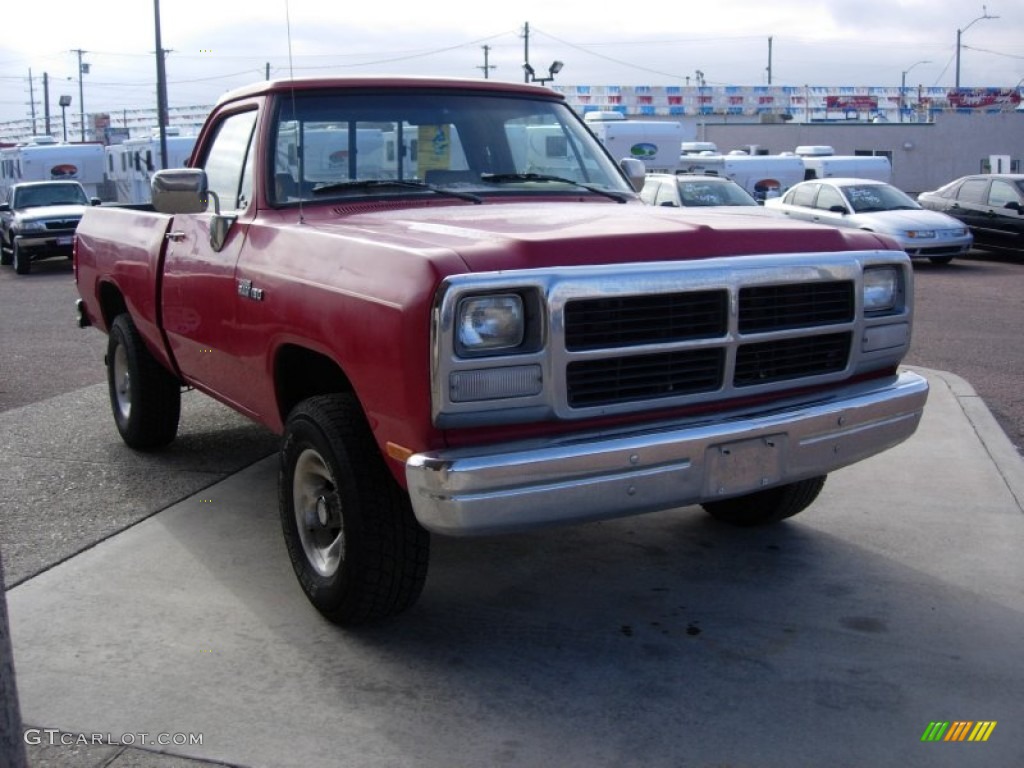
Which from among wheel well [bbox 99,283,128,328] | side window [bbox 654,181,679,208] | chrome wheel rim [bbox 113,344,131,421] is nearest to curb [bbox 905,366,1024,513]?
chrome wheel rim [bbox 113,344,131,421]

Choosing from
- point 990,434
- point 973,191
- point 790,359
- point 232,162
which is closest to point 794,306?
point 790,359

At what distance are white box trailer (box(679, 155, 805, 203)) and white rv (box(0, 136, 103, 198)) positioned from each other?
57.3ft

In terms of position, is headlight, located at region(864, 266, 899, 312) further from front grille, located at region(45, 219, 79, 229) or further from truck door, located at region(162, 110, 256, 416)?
front grille, located at region(45, 219, 79, 229)

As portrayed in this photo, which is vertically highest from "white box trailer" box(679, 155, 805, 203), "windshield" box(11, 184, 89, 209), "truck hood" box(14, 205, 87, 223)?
"white box trailer" box(679, 155, 805, 203)

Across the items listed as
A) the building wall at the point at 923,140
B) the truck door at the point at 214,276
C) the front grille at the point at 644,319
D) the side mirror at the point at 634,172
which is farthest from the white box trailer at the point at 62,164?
the front grille at the point at 644,319

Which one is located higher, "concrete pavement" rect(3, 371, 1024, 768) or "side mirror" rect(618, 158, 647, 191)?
"side mirror" rect(618, 158, 647, 191)

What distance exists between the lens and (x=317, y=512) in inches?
171

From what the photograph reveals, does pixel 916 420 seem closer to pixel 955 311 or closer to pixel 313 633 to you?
pixel 313 633

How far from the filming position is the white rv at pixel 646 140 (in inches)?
1129

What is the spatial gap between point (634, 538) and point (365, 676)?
68.6 inches

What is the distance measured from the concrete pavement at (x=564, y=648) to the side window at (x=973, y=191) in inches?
646

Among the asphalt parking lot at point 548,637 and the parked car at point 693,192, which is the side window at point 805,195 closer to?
the parked car at point 693,192

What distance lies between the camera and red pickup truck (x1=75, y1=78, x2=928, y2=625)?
358cm

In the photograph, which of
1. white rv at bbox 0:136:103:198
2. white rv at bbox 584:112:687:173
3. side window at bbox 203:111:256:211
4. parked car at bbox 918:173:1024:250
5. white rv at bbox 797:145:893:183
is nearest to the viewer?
side window at bbox 203:111:256:211
